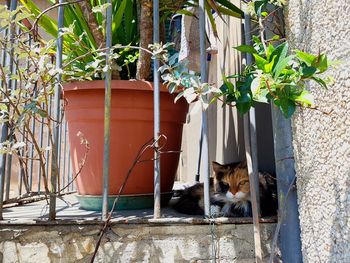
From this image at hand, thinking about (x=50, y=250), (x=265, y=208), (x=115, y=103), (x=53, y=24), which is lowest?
(x=50, y=250)

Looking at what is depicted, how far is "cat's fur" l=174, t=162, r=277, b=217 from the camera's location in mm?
1413

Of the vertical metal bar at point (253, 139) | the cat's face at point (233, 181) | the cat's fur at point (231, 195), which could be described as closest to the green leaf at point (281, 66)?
the vertical metal bar at point (253, 139)

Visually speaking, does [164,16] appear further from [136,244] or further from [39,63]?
[136,244]

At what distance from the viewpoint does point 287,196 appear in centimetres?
118

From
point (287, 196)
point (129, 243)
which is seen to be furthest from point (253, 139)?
point (129, 243)

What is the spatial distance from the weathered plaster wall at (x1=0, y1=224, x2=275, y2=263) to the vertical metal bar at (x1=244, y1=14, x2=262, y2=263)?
0.25ft

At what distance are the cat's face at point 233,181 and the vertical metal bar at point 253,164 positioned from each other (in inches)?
10.9

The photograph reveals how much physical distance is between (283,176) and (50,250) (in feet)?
2.71

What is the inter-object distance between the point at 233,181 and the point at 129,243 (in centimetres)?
61

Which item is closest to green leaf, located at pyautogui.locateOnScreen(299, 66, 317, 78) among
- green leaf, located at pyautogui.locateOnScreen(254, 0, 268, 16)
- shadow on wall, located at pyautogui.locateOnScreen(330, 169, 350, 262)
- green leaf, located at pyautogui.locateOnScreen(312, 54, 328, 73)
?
green leaf, located at pyautogui.locateOnScreen(312, 54, 328, 73)

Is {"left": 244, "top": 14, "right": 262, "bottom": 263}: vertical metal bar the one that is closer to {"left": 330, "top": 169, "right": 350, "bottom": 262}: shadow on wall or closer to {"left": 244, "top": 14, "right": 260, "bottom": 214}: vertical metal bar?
{"left": 244, "top": 14, "right": 260, "bottom": 214}: vertical metal bar

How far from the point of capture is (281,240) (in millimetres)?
1213

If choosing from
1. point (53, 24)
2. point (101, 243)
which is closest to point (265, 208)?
point (101, 243)

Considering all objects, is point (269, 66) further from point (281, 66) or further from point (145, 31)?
point (145, 31)
